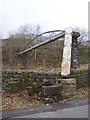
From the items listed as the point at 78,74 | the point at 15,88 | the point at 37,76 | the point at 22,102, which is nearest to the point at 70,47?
the point at 78,74

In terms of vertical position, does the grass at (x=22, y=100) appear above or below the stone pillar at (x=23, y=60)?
below

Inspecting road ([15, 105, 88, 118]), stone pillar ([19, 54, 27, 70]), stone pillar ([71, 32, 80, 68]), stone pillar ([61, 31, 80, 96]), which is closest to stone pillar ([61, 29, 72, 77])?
stone pillar ([61, 31, 80, 96])

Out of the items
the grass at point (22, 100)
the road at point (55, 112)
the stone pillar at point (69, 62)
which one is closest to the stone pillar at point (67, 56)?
the stone pillar at point (69, 62)

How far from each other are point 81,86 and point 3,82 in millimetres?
3057

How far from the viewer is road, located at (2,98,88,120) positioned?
641 cm

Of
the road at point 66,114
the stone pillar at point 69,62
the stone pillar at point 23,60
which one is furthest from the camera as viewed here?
the stone pillar at point 23,60

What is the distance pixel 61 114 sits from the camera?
652 centimetres

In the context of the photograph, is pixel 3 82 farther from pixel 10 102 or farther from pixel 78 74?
pixel 78 74

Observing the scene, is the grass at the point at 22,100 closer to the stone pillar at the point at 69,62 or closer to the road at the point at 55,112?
the stone pillar at the point at 69,62

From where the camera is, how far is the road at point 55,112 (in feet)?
21.0

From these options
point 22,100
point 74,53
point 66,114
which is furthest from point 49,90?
point 74,53

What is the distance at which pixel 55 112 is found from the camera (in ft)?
22.2

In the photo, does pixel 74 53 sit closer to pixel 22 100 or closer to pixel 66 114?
pixel 22 100

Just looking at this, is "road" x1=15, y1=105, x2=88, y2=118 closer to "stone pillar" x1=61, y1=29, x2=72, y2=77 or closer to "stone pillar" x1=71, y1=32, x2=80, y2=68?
"stone pillar" x1=61, y1=29, x2=72, y2=77
